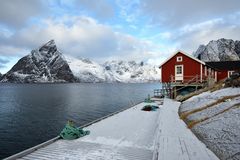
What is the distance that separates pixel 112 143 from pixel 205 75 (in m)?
29.5

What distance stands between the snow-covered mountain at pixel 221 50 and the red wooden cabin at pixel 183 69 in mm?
91011

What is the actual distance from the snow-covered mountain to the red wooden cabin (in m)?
91.0

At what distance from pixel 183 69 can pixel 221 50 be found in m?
101

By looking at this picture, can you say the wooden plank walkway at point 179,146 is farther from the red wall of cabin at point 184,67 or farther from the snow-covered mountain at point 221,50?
the snow-covered mountain at point 221,50

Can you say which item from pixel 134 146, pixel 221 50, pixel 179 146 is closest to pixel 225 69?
pixel 134 146

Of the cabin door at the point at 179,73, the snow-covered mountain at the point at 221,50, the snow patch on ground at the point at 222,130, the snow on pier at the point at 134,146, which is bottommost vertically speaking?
the snow on pier at the point at 134,146

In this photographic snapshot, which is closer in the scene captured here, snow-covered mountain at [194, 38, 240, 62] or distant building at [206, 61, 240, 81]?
distant building at [206, 61, 240, 81]

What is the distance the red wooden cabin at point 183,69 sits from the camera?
122 feet

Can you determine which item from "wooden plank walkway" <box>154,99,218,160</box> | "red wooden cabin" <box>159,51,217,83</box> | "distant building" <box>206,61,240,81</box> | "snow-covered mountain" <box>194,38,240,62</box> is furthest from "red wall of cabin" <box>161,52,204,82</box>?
"snow-covered mountain" <box>194,38,240,62</box>

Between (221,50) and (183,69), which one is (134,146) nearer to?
(183,69)

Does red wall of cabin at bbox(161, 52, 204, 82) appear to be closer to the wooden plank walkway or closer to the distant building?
the distant building

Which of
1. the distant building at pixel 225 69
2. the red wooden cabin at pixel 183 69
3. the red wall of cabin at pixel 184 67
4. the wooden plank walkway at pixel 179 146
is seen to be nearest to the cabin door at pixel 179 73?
the red wooden cabin at pixel 183 69

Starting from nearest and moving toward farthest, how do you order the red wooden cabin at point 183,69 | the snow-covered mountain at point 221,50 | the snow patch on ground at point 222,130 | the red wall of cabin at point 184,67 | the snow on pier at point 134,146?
the snow patch on ground at point 222,130 → the snow on pier at point 134,146 → the red wooden cabin at point 183,69 → the red wall of cabin at point 184,67 → the snow-covered mountain at point 221,50

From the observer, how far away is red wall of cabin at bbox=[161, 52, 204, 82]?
122 feet
